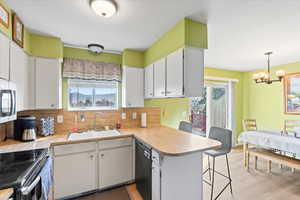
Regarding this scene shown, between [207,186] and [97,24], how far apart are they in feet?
9.63

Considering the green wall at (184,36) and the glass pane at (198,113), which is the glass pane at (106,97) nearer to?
the green wall at (184,36)

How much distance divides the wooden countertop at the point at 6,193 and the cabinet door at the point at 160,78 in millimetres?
1724

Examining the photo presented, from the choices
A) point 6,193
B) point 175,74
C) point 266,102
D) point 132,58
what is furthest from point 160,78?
point 266,102

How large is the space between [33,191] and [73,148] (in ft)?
2.53

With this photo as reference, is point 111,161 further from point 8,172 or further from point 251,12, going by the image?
point 251,12

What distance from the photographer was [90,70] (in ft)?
8.49

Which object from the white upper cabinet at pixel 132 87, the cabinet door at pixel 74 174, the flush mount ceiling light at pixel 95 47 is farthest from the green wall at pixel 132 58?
the cabinet door at pixel 74 174

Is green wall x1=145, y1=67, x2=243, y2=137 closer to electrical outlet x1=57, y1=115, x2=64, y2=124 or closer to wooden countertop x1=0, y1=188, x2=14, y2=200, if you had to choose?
electrical outlet x1=57, y1=115, x2=64, y2=124

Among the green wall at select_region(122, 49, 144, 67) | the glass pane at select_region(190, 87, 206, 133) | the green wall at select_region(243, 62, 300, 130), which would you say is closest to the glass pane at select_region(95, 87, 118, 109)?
the green wall at select_region(122, 49, 144, 67)

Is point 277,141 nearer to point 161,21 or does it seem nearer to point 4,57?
point 161,21

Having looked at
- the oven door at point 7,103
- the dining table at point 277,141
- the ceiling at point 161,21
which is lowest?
the dining table at point 277,141

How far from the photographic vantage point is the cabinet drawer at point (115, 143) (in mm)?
2074

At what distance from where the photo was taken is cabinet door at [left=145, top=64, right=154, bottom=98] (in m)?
2.45

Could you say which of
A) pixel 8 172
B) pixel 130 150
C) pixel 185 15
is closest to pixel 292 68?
pixel 185 15
